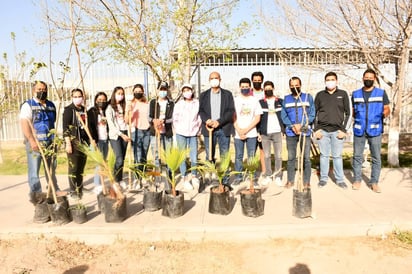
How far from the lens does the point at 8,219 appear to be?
4.56 meters

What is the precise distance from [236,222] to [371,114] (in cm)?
278

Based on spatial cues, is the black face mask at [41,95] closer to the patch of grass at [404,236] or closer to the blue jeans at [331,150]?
the blue jeans at [331,150]

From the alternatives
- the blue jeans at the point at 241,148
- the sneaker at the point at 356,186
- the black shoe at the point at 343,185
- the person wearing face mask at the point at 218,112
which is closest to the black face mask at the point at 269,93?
the person wearing face mask at the point at 218,112

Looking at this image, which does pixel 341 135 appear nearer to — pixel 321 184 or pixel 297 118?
pixel 297 118

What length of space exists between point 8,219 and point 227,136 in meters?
3.47

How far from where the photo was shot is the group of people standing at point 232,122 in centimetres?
512

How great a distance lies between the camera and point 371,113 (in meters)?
5.12

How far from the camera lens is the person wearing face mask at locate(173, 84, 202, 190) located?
5.59 metres

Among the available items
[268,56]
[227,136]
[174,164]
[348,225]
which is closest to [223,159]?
[174,164]

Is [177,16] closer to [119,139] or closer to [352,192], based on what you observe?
[119,139]

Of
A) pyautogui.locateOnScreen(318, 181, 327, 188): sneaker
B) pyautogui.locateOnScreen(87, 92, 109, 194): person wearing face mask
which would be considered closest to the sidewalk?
pyautogui.locateOnScreen(318, 181, 327, 188): sneaker

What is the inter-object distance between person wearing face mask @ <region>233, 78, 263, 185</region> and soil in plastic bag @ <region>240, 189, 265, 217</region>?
124 centimetres

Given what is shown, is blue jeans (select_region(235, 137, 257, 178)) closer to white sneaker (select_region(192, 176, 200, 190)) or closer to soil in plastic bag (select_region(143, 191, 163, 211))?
white sneaker (select_region(192, 176, 200, 190))

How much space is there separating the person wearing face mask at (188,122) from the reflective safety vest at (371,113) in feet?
8.59
